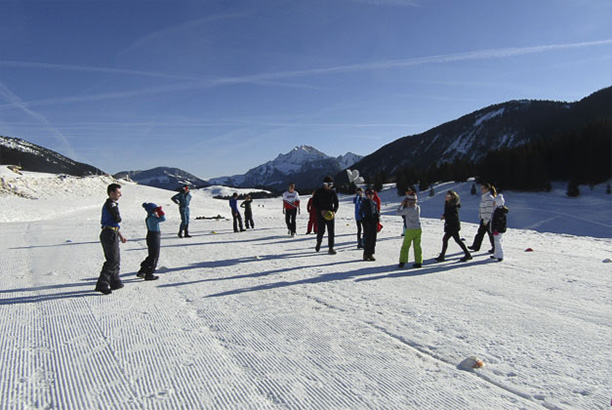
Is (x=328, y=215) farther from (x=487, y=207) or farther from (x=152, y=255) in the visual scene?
(x=152, y=255)

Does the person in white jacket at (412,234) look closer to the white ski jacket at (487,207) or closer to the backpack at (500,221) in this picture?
the backpack at (500,221)

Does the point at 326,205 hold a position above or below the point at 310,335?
above

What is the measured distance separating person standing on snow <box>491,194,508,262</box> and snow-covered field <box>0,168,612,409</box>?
0.40 meters

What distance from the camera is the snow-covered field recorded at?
2.88 metres

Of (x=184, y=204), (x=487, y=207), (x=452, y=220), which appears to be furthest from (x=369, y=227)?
(x=184, y=204)

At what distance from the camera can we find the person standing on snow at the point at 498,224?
8.05 m

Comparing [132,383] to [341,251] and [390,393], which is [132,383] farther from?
[341,251]

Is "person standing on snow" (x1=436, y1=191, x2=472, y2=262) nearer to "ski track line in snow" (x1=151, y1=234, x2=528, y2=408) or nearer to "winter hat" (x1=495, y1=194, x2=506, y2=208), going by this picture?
"winter hat" (x1=495, y1=194, x2=506, y2=208)

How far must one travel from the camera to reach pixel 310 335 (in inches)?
158

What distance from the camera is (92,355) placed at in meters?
3.54

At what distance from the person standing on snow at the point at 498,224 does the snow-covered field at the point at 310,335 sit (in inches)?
15.8

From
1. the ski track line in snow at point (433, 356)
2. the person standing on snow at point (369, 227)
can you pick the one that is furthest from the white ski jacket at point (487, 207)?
the ski track line in snow at point (433, 356)

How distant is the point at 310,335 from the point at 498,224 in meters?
6.04

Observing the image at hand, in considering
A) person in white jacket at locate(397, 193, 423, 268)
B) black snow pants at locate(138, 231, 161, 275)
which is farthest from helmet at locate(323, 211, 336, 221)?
black snow pants at locate(138, 231, 161, 275)
